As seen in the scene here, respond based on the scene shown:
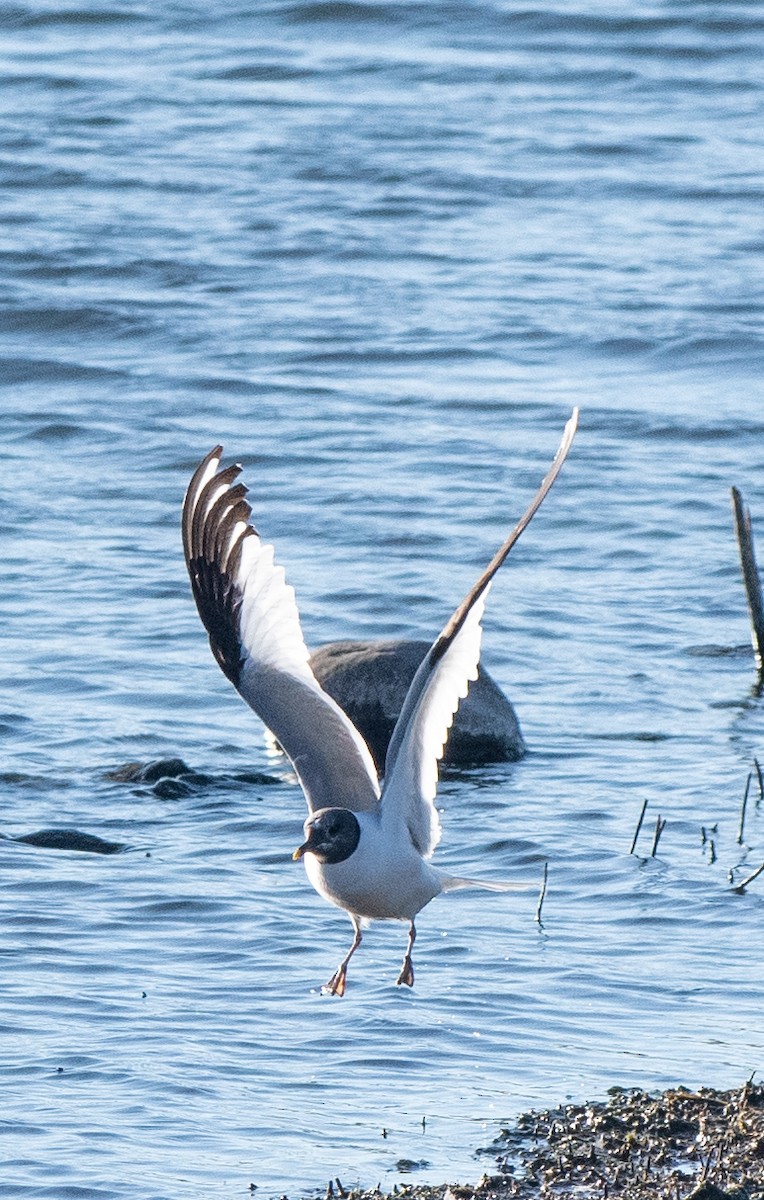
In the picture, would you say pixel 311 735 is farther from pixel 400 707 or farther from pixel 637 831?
pixel 400 707

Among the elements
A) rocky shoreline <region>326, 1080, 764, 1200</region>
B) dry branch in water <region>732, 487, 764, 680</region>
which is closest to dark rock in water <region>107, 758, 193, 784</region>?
dry branch in water <region>732, 487, 764, 680</region>

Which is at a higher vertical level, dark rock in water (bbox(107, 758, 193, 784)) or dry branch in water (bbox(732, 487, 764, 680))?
dry branch in water (bbox(732, 487, 764, 680))

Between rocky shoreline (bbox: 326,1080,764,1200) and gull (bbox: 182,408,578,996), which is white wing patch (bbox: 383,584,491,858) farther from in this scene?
rocky shoreline (bbox: 326,1080,764,1200)

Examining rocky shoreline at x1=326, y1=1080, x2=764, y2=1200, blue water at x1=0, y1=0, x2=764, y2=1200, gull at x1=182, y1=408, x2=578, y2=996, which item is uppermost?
gull at x1=182, y1=408, x2=578, y2=996

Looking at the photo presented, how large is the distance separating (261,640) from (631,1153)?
6.11 feet

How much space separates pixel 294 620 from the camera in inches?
271

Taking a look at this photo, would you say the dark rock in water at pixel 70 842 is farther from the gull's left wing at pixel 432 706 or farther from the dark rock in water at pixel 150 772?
the gull's left wing at pixel 432 706

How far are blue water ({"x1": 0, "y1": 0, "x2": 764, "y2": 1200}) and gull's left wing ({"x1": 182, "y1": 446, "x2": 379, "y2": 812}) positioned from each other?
1.19 m

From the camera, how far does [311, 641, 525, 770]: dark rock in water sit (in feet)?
35.9

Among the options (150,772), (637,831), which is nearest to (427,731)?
(637,831)

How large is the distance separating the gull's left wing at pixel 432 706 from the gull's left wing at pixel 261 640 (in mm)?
185

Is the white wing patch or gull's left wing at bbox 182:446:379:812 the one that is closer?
the white wing patch

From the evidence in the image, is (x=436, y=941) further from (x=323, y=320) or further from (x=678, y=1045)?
(x=323, y=320)

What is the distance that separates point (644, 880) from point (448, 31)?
20.5m
